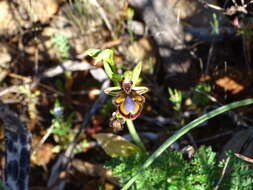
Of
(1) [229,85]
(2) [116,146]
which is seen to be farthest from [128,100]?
(1) [229,85]

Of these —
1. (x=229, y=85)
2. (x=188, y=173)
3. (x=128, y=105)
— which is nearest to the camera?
(x=188, y=173)

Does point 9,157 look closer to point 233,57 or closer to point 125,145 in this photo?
point 125,145

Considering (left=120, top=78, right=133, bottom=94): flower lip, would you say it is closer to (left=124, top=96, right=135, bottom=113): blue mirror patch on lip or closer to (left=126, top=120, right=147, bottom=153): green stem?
(left=124, top=96, right=135, bottom=113): blue mirror patch on lip

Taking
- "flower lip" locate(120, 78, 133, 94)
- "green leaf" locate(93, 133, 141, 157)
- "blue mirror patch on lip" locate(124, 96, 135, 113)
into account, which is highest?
"flower lip" locate(120, 78, 133, 94)

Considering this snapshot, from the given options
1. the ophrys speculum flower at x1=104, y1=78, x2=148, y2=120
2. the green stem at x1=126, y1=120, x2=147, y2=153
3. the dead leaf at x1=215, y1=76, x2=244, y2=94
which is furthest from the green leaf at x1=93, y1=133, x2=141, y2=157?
the dead leaf at x1=215, y1=76, x2=244, y2=94

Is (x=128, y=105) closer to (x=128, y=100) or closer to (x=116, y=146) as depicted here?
(x=128, y=100)
